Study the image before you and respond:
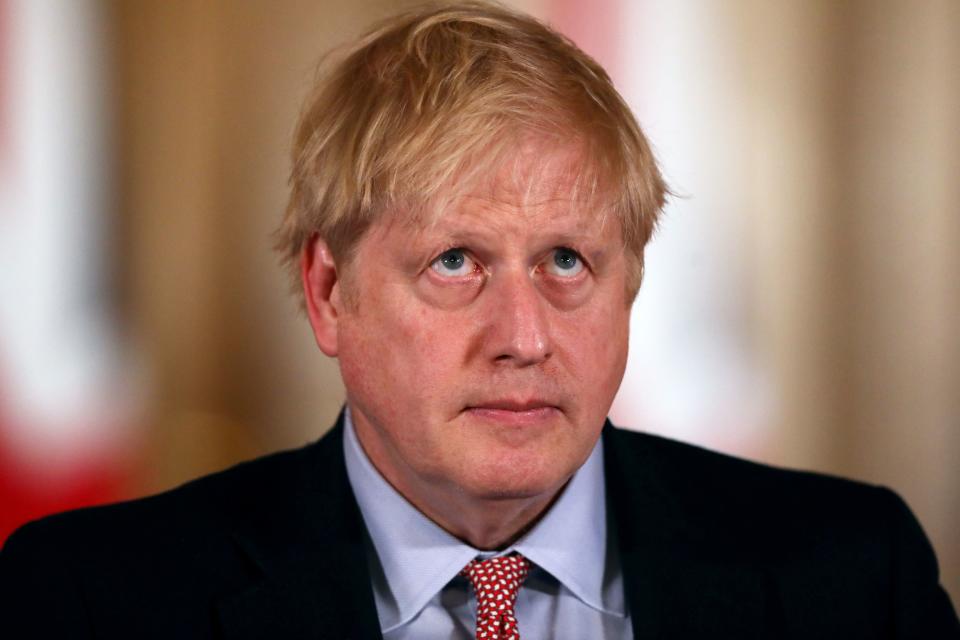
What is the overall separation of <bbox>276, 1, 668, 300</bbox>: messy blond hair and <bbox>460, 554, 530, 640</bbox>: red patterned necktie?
0.34 m

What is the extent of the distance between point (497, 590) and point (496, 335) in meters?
0.30

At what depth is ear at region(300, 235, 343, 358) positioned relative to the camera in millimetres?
1525

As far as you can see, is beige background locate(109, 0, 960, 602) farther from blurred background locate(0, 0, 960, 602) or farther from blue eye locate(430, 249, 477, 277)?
blue eye locate(430, 249, 477, 277)

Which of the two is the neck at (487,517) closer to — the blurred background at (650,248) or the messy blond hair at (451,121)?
the messy blond hair at (451,121)

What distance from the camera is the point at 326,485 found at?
1566 mm

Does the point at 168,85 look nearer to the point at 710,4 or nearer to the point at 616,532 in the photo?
the point at 710,4

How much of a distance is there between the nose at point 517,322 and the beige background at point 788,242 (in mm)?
1082

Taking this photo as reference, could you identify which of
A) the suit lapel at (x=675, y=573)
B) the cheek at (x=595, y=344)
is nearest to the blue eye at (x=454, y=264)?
the cheek at (x=595, y=344)

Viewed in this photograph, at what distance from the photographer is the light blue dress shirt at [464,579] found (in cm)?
149

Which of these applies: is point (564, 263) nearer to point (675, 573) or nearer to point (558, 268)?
point (558, 268)

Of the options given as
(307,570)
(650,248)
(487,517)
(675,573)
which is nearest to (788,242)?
(650,248)

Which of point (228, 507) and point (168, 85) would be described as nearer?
point (228, 507)

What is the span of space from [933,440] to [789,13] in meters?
0.84

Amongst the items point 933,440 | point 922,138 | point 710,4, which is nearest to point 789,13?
point 710,4
